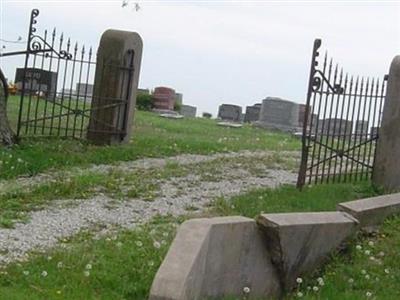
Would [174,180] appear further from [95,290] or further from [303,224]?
[95,290]

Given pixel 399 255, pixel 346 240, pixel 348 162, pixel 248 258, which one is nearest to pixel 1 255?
pixel 248 258

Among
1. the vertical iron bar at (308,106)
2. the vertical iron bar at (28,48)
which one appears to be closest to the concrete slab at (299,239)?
the vertical iron bar at (308,106)

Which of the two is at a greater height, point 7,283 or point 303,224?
point 303,224

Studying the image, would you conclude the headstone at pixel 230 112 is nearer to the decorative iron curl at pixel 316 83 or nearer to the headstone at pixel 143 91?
the headstone at pixel 143 91

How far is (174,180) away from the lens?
33.5ft

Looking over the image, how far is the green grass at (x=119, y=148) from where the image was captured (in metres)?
10.1

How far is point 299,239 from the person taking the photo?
6.36m

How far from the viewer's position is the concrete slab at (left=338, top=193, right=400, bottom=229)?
7.32 m

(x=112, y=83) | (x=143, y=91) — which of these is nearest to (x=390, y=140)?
(x=112, y=83)

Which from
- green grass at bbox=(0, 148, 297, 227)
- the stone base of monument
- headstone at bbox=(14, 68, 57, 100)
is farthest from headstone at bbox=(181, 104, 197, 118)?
the stone base of monument

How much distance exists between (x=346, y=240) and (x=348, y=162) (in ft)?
14.1

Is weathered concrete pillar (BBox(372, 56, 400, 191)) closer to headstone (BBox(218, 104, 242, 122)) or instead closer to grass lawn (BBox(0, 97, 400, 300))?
grass lawn (BBox(0, 97, 400, 300))

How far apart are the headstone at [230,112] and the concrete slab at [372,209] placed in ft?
69.2

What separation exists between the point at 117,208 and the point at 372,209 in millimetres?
2590
